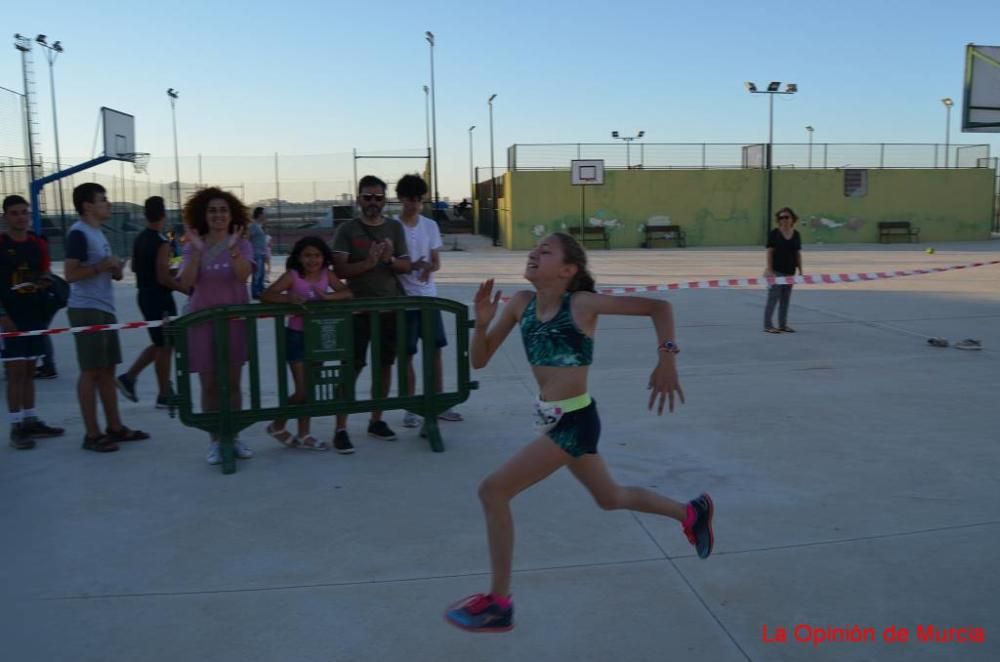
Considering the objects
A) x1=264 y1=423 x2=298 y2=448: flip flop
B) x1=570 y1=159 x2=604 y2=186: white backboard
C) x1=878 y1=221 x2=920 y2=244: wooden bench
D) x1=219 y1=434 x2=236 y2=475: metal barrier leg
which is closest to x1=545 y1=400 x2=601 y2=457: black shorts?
x1=219 y1=434 x2=236 y2=475: metal barrier leg

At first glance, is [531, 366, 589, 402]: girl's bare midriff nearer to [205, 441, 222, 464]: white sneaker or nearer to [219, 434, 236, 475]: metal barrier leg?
[219, 434, 236, 475]: metal barrier leg

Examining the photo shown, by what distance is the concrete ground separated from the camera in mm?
3301

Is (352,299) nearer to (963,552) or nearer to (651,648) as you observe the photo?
(651,648)

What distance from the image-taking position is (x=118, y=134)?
1894 cm

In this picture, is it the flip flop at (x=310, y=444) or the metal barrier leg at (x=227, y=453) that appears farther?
the flip flop at (x=310, y=444)

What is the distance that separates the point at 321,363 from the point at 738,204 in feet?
99.6

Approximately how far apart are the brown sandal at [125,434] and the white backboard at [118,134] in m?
13.6

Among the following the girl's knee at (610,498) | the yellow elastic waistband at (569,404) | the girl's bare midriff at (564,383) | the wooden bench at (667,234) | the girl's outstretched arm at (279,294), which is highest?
the wooden bench at (667,234)

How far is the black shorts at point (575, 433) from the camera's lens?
10.8 feet

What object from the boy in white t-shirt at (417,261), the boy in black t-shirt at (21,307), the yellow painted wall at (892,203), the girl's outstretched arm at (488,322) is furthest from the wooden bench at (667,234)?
the girl's outstretched arm at (488,322)

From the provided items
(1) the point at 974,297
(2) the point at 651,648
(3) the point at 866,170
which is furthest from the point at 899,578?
(3) the point at 866,170

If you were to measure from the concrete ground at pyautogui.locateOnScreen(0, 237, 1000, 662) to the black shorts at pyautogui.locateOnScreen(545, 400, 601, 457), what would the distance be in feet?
2.34

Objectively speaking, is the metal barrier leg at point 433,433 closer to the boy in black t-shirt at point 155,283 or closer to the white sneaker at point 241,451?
the white sneaker at point 241,451

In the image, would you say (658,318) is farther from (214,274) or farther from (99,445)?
(99,445)
